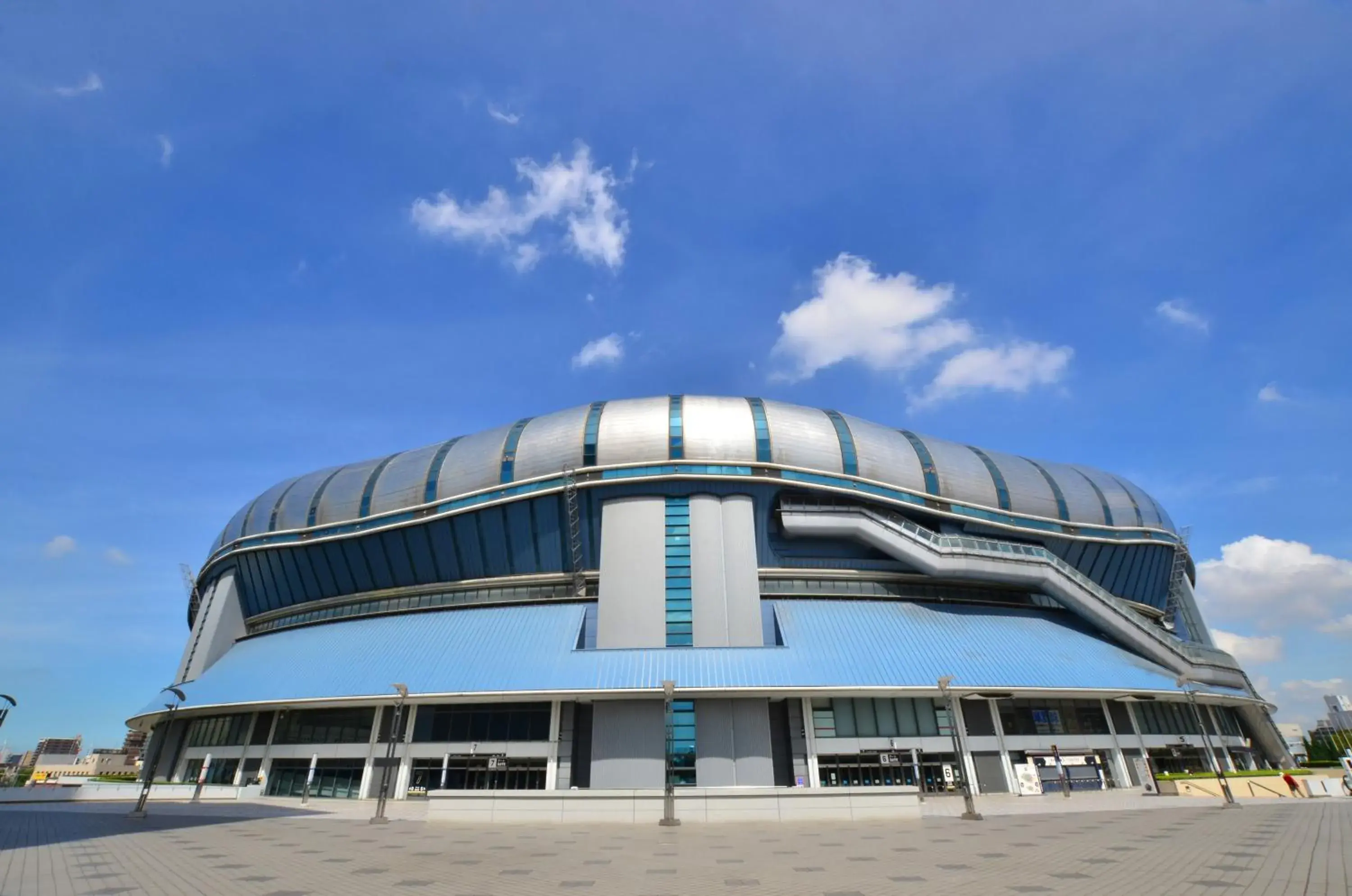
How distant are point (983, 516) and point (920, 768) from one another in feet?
58.9

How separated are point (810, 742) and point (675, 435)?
1927 centimetres

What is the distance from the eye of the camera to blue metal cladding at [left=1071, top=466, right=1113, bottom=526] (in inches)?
1998

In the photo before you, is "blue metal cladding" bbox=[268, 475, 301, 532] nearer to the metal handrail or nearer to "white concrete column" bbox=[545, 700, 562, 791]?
"white concrete column" bbox=[545, 700, 562, 791]

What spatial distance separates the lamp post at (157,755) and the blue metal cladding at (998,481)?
166 feet

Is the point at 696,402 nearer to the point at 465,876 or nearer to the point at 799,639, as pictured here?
the point at 799,639

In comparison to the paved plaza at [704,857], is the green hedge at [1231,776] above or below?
above

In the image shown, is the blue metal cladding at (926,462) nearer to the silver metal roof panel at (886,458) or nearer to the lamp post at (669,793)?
the silver metal roof panel at (886,458)

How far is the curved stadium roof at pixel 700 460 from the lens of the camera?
42.2 meters

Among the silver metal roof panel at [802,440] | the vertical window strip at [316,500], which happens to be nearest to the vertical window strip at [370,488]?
the vertical window strip at [316,500]

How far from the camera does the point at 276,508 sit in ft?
170

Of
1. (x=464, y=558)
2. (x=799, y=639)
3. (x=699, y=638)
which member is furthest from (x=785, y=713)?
(x=464, y=558)

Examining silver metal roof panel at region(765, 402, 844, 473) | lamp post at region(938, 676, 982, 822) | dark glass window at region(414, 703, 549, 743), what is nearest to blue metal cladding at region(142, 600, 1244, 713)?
dark glass window at region(414, 703, 549, 743)

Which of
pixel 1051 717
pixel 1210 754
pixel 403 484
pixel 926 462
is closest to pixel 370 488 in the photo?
pixel 403 484

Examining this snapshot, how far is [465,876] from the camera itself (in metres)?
12.6
